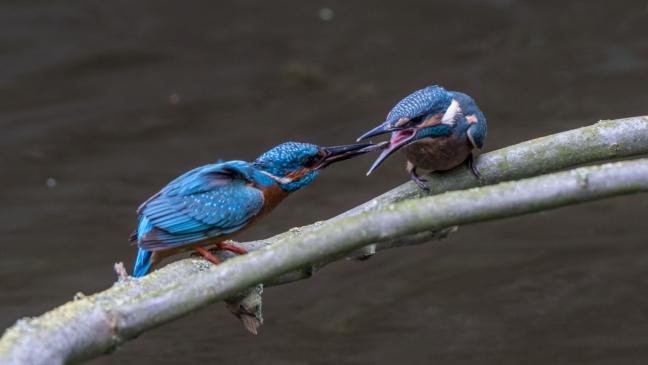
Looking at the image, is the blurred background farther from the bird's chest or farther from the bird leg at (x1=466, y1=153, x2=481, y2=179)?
the bird leg at (x1=466, y1=153, x2=481, y2=179)

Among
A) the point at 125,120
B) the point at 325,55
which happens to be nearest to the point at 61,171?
the point at 125,120

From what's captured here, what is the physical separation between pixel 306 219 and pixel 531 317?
1.38 m

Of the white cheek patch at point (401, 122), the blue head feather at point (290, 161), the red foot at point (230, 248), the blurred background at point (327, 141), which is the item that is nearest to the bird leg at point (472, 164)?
the white cheek patch at point (401, 122)

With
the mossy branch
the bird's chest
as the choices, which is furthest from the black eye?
the mossy branch

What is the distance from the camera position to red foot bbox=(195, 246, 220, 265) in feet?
8.68

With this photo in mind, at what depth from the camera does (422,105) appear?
2684 mm

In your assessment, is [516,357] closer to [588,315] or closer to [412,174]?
[588,315]

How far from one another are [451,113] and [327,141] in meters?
2.86

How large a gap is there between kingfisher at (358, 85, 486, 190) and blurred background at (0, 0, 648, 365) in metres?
1.49

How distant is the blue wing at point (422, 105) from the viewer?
8.71ft

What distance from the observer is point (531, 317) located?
13.9ft

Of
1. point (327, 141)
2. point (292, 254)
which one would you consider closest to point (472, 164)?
point (292, 254)

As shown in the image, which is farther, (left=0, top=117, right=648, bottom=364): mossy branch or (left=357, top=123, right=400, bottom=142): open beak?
(left=357, top=123, right=400, bottom=142): open beak

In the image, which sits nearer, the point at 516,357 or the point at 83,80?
the point at 516,357
